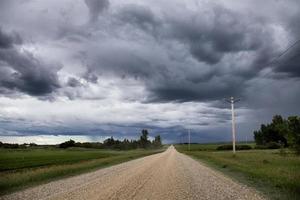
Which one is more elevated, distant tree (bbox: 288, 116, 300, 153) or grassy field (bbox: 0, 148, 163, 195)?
distant tree (bbox: 288, 116, 300, 153)

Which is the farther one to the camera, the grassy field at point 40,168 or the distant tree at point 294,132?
the distant tree at point 294,132

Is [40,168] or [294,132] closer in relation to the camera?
[40,168]

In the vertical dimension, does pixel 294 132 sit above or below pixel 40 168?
above

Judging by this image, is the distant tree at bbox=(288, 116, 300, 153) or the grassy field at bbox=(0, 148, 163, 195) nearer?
the grassy field at bbox=(0, 148, 163, 195)

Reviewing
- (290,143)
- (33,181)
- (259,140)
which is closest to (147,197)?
(33,181)

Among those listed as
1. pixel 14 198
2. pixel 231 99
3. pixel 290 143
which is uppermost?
pixel 231 99

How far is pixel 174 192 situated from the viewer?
1509cm

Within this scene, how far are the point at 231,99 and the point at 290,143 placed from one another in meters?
11.6

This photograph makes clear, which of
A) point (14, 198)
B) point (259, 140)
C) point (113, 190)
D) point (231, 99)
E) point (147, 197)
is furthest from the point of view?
point (259, 140)

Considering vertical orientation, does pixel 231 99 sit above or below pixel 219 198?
above

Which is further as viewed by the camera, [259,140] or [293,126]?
[259,140]

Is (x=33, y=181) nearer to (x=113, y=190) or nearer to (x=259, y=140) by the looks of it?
(x=113, y=190)

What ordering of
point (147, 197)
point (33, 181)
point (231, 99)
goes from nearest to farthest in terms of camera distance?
point (147, 197), point (33, 181), point (231, 99)

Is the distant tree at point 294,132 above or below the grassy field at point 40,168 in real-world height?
above
